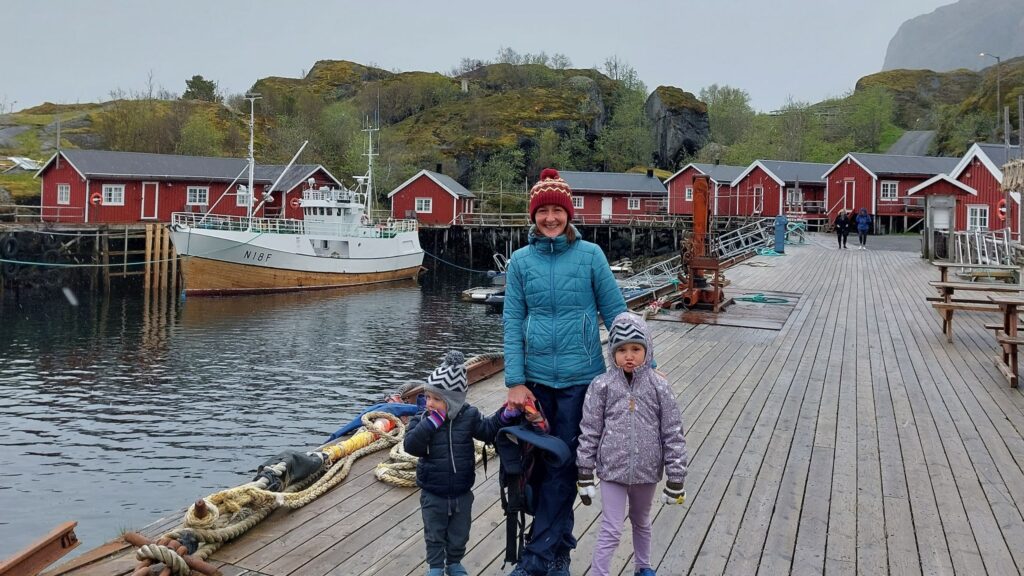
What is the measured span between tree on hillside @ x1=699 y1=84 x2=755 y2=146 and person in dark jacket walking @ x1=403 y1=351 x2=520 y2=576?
82280 millimetres

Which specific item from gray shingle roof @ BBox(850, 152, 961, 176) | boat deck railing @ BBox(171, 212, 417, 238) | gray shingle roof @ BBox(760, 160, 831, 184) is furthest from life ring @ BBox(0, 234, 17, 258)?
gray shingle roof @ BBox(850, 152, 961, 176)

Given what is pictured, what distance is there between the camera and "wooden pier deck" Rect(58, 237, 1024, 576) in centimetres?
368

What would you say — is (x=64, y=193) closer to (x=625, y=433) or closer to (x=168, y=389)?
(x=168, y=389)

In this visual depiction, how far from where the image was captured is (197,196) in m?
40.5

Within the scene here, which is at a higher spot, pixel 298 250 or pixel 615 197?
pixel 615 197

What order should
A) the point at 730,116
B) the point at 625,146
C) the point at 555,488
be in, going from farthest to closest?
1. the point at 730,116
2. the point at 625,146
3. the point at 555,488

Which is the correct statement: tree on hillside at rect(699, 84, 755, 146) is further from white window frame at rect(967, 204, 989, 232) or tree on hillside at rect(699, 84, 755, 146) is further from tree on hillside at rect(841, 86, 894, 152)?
white window frame at rect(967, 204, 989, 232)

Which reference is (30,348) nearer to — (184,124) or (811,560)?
(811,560)

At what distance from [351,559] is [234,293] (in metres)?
30.1

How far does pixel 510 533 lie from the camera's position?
138 inches

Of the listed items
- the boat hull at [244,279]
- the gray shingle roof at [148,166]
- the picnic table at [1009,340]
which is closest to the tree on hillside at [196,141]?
the gray shingle roof at [148,166]

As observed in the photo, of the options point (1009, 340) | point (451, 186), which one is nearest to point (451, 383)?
point (1009, 340)

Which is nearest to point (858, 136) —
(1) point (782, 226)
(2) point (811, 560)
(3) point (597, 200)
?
(3) point (597, 200)

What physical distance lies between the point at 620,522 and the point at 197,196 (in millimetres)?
41383
